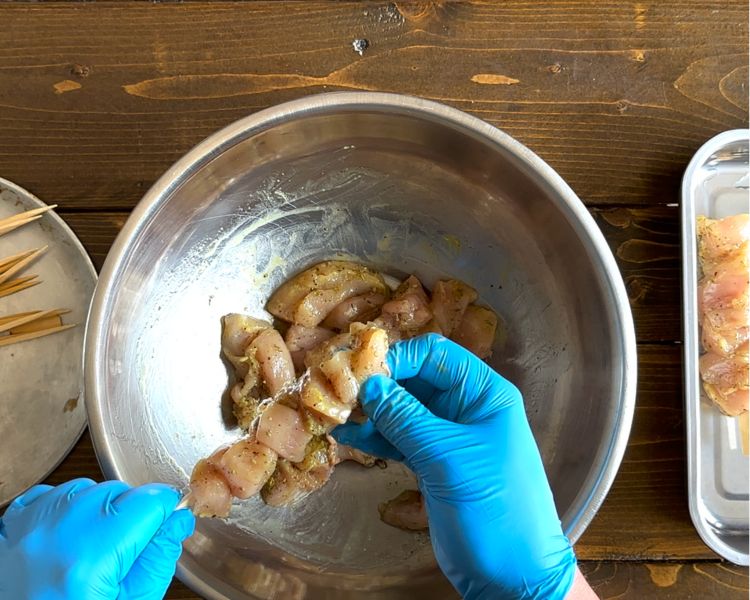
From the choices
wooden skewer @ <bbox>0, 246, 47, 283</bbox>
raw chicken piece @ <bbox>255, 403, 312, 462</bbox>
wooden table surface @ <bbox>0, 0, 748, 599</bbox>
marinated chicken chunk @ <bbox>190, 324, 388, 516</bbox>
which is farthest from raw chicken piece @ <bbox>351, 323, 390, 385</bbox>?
wooden skewer @ <bbox>0, 246, 47, 283</bbox>

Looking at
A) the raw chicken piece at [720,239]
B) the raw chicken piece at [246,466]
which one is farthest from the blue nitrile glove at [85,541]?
the raw chicken piece at [720,239]

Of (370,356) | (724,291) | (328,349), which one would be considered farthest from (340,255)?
(724,291)

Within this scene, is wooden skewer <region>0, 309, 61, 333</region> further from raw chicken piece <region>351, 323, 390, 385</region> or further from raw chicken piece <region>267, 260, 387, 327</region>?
raw chicken piece <region>351, 323, 390, 385</region>

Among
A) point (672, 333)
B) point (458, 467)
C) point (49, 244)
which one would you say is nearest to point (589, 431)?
point (458, 467)

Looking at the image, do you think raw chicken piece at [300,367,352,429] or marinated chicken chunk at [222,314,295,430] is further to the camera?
marinated chicken chunk at [222,314,295,430]

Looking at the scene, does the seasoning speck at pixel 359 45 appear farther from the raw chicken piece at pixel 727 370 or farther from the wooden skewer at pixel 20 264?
the raw chicken piece at pixel 727 370
